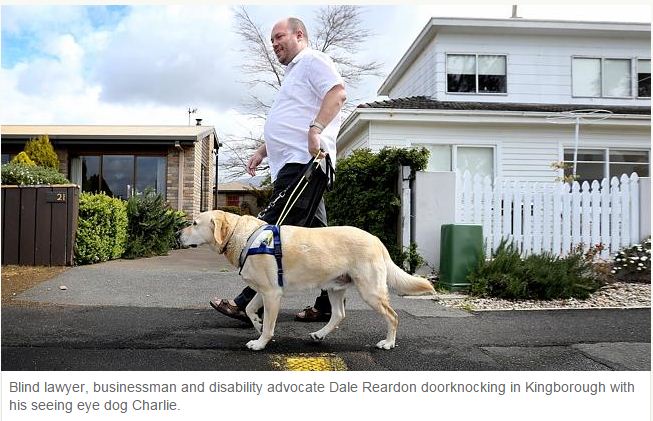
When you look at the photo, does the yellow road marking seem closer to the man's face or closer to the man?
the man

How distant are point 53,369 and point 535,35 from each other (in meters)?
13.7

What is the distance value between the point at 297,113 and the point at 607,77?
1277 cm

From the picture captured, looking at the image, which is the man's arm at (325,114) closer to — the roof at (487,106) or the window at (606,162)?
the roof at (487,106)

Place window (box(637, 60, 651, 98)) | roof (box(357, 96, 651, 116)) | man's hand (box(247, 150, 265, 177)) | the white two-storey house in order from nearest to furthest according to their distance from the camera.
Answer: man's hand (box(247, 150, 265, 177)), roof (box(357, 96, 651, 116)), the white two-storey house, window (box(637, 60, 651, 98))

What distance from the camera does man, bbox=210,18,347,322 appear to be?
147 inches

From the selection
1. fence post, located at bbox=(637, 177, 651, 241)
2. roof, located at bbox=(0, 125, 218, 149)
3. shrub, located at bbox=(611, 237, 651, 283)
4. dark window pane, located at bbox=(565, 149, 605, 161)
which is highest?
roof, located at bbox=(0, 125, 218, 149)

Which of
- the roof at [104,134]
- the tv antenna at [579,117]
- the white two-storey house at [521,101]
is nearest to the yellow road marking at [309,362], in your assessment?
the white two-storey house at [521,101]

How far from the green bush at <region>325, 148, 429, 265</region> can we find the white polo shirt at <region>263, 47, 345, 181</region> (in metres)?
3.47

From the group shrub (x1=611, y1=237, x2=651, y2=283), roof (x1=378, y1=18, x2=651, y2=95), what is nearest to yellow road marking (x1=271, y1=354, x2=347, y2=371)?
shrub (x1=611, y1=237, x2=651, y2=283)

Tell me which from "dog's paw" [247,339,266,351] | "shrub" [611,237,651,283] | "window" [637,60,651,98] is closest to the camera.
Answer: "dog's paw" [247,339,266,351]

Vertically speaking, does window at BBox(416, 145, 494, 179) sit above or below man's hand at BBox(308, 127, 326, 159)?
above

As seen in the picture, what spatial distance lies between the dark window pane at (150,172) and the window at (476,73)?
8257 mm
